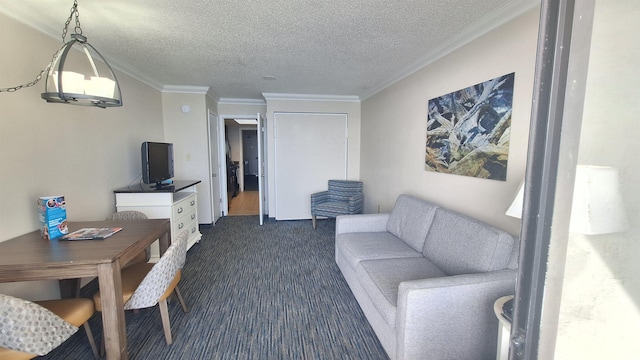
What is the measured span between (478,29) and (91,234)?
3.18 m

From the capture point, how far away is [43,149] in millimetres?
2035

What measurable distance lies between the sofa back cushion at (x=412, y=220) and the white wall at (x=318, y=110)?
2.20 m

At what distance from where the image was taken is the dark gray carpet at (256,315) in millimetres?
1771

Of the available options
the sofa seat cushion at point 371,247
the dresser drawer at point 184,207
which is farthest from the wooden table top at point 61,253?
the sofa seat cushion at point 371,247

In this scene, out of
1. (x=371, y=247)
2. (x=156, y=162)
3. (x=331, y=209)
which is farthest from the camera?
(x=331, y=209)

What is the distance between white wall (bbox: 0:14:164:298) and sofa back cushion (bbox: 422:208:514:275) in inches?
119

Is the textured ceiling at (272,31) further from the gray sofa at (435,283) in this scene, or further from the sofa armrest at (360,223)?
the sofa armrest at (360,223)

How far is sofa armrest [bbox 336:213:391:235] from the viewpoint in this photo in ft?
9.29

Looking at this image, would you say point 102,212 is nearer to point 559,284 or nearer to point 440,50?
point 559,284

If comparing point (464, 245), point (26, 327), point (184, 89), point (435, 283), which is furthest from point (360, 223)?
point (184, 89)

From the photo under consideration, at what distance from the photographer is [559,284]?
465mm

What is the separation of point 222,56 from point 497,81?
250 cm

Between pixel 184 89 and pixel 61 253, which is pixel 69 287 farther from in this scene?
pixel 184 89

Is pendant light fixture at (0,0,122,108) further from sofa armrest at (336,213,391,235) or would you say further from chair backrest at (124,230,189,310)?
sofa armrest at (336,213,391,235)
